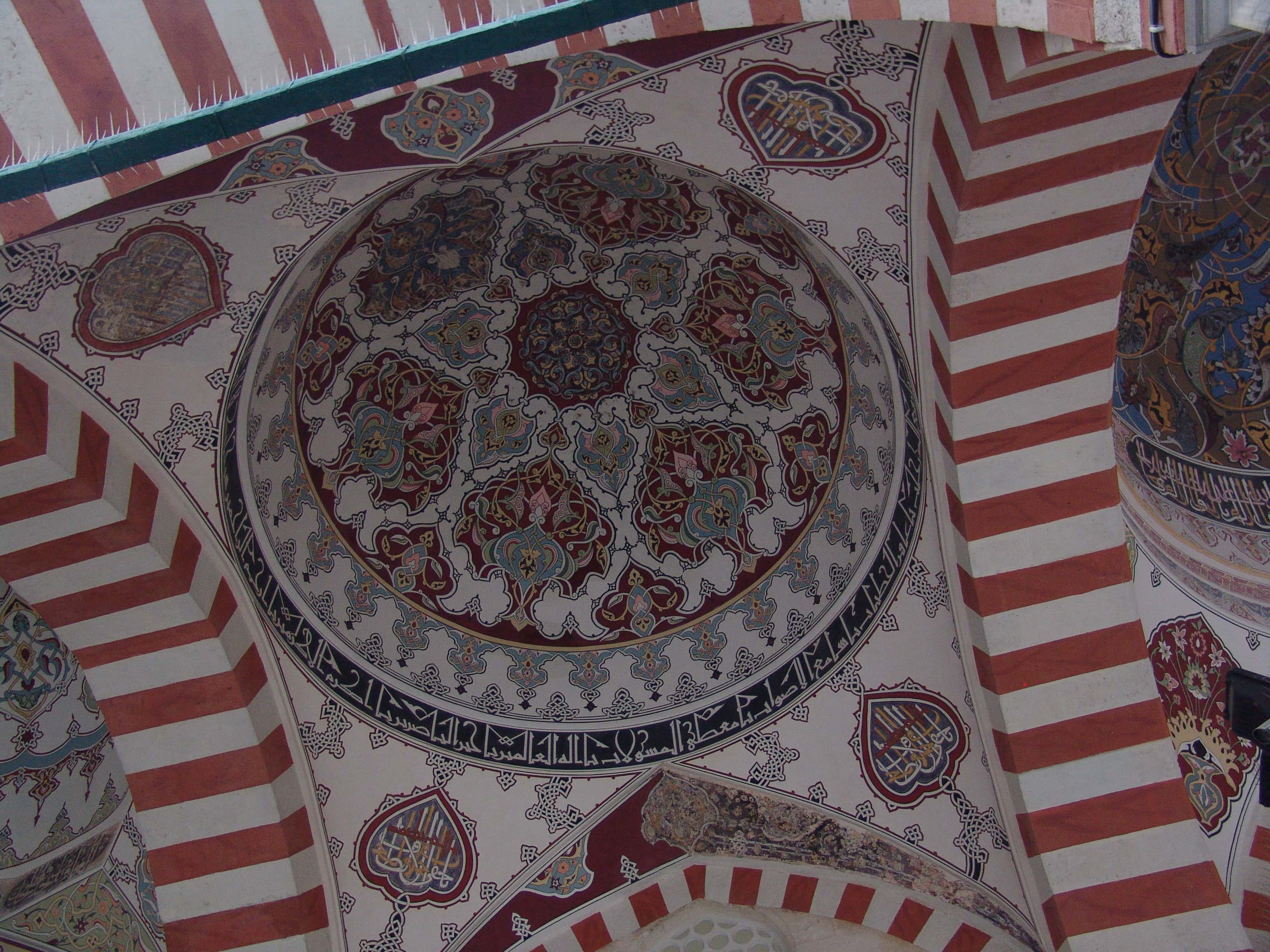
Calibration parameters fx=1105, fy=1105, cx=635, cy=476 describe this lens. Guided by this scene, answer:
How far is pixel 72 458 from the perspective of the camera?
477 centimetres

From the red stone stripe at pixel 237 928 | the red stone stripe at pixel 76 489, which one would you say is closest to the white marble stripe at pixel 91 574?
the red stone stripe at pixel 76 489

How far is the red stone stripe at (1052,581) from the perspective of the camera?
4.82 m

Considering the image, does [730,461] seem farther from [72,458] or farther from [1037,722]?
[72,458]

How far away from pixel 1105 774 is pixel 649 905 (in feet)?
7.99

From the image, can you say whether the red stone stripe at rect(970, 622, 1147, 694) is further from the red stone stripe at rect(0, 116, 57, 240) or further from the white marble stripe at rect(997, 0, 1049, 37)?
the red stone stripe at rect(0, 116, 57, 240)

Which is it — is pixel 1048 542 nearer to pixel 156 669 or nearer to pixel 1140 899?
pixel 1140 899

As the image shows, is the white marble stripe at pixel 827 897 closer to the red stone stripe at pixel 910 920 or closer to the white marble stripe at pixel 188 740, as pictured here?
the red stone stripe at pixel 910 920

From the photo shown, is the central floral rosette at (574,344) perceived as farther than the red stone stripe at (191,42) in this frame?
Yes

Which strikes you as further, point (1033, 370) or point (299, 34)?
point (1033, 370)

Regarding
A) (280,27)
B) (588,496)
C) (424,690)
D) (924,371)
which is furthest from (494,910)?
(280,27)

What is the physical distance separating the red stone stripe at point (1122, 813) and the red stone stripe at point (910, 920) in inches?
39.1

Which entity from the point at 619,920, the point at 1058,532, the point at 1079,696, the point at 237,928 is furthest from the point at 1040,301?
the point at 237,928

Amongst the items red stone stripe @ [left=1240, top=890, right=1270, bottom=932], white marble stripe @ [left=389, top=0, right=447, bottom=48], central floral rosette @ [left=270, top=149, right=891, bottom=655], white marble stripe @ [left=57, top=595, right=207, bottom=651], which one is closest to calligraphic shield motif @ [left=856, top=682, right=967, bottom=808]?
central floral rosette @ [left=270, top=149, right=891, bottom=655]

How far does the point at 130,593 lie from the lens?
5.19 meters
